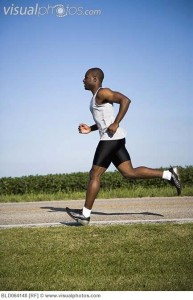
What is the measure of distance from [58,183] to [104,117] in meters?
13.9

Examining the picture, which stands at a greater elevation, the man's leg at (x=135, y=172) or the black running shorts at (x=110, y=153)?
the black running shorts at (x=110, y=153)

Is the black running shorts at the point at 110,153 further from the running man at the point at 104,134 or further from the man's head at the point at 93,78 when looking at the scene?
the man's head at the point at 93,78

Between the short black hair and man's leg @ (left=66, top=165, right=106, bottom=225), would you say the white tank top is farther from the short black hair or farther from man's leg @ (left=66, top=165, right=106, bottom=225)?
man's leg @ (left=66, top=165, right=106, bottom=225)

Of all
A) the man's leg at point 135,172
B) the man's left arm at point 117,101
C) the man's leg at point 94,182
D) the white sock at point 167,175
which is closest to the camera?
the man's left arm at point 117,101

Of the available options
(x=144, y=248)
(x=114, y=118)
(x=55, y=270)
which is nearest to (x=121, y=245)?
(x=144, y=248)

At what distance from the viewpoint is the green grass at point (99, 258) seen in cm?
326

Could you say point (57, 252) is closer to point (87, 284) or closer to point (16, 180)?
point (87, 284)

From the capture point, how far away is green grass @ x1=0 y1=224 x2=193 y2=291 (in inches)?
128

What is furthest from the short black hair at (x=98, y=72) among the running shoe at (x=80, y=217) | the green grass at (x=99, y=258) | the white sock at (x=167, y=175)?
the green grass at (x=99, y=258)

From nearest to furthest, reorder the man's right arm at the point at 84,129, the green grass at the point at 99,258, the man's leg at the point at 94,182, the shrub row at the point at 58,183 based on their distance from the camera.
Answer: the green grass at the point at 99,258 < the man's leg at the point at 94,182 < the man's right arm at the point at 84,129 < the shrub row at the point at 58,183

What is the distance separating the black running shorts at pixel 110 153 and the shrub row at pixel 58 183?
12901 millimetres

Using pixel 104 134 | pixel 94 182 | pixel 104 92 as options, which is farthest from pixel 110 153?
pixel 104 92

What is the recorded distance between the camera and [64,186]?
19.0 meters

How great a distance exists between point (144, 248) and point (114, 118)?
1690 millimetres
